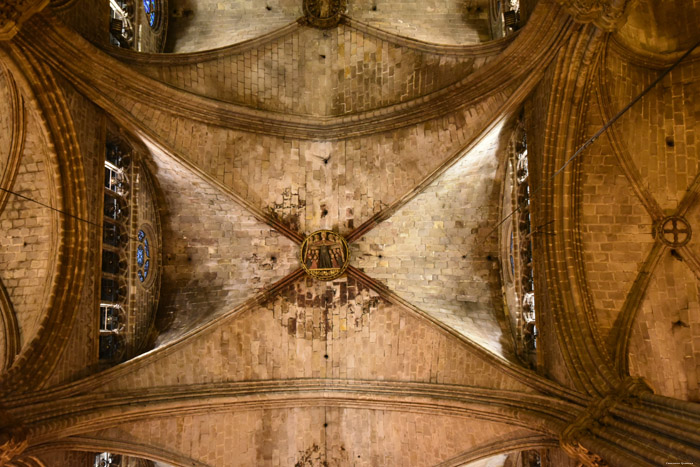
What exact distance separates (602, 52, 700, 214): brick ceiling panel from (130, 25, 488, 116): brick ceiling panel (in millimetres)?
3097

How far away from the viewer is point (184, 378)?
32.3 ft

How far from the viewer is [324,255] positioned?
34.3 ft

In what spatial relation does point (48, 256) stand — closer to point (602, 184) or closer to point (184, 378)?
point (184, 378)

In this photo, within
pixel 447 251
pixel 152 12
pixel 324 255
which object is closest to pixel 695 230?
pixel 447 251

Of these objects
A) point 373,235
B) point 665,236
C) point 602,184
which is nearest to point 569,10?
point 602,184

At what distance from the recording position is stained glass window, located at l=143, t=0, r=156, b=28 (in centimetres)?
1077

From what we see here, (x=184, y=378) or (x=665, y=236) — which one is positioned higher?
(x=665, y=236)

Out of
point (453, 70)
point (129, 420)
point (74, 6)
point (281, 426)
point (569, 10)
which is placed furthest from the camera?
point (281, 426)

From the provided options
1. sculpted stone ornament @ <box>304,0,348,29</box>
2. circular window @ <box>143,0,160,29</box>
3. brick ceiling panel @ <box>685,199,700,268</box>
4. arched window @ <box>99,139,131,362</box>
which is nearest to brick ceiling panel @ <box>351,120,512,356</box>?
brick ceiling panel @ <box>685,199,700,268</box>

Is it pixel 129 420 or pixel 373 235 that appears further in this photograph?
pixel 373 235

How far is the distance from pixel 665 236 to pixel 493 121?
3.43 m

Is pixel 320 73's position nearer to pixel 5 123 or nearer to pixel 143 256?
pixel 143 256

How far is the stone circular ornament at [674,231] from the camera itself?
26.9 ft

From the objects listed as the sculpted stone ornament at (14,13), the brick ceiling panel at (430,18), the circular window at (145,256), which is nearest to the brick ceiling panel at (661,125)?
the brick ceiling panel at (430,18)
